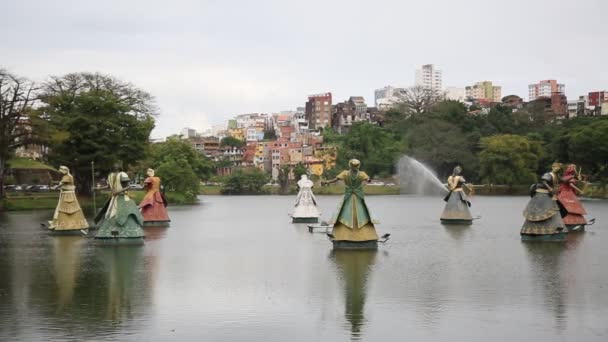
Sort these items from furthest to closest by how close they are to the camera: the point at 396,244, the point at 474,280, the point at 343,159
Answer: the point at 343,159 → the point at 396,244 → the point at 474,280

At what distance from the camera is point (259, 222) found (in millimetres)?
43750

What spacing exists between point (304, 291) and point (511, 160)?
Answer: 78499 mm

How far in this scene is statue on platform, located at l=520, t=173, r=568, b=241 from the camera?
86.2ft

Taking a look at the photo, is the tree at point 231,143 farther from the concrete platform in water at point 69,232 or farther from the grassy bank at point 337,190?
the concrete platform in water at point 69,232

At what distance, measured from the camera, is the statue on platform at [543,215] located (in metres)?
26.3

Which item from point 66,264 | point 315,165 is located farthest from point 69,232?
point 315,165

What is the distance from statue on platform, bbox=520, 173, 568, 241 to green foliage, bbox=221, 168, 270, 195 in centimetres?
8649

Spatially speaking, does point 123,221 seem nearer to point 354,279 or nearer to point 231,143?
point 354,279

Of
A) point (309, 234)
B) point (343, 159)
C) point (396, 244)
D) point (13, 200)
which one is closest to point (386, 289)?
point (396, 244)

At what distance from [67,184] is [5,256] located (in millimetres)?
5824

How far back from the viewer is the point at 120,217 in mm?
27109

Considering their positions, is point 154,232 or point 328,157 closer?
point 154,232

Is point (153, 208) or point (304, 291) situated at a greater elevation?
point (153, 208)

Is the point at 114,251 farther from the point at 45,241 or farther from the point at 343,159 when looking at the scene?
the point at 343,159
